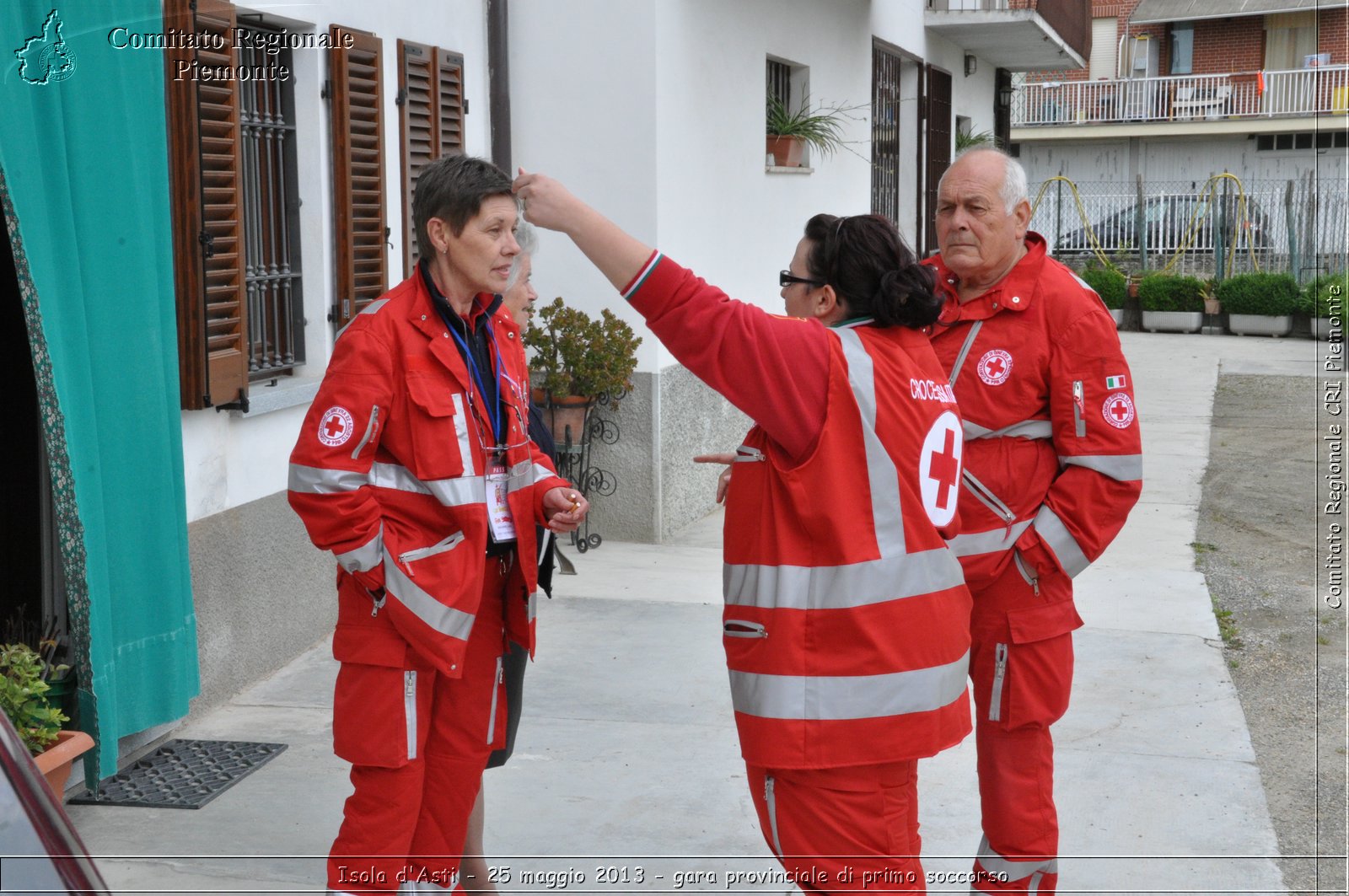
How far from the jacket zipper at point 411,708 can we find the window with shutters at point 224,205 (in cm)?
230

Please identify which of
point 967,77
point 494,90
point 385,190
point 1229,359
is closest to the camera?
point 385,190

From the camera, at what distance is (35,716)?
388cm

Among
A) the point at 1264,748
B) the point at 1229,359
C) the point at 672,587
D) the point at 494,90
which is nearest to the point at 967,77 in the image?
the point at 1229,359

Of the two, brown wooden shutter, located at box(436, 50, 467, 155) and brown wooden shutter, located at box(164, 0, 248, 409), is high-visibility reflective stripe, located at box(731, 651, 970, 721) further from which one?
brown wooden shutter, located at box(436, 50, 467, 155)

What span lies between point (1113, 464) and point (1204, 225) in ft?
94.4

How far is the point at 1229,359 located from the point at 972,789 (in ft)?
52.1

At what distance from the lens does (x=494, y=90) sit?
7812mm

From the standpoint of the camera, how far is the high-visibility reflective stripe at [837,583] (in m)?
2.49

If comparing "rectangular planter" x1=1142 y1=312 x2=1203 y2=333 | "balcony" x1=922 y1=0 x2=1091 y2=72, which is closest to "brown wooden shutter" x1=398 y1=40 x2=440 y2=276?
"balcony" x1=922 y1=0 x2=1091 y2=72

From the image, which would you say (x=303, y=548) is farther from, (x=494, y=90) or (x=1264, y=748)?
(x=1264, y=748)

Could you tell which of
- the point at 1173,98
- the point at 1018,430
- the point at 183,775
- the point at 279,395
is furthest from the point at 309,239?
the point at 1173,98

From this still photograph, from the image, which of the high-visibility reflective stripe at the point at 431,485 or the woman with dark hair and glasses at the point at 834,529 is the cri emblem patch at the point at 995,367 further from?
the high-visibility reflective stripe at the point at 431,485

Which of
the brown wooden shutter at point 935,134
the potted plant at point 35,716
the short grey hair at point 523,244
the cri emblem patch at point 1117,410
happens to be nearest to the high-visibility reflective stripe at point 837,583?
the cri emblem patch at point 1117,410

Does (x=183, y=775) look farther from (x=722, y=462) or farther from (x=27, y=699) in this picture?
(x=722, y=462)
